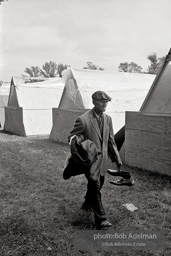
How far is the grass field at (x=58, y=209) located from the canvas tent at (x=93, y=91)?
419 centimetres

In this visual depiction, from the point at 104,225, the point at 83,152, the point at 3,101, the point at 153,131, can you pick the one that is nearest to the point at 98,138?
the point at 83,152

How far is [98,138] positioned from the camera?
429 cm

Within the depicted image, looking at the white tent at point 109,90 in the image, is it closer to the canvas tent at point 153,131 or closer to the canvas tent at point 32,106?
the canvas tent at point 32,106

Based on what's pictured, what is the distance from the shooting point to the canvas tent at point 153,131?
702cm

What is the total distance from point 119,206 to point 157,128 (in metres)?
2.75

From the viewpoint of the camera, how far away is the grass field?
147 inches

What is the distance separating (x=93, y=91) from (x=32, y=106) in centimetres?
485

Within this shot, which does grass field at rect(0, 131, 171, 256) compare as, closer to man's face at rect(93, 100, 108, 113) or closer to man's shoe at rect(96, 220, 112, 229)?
man's shoe at rect(96, 220, 112, 229)

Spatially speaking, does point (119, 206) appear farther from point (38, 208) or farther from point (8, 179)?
point (8, 179)

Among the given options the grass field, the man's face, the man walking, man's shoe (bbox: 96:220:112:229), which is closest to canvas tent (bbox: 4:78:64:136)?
the grass field

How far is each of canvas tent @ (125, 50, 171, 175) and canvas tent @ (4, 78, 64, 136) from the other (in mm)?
8467

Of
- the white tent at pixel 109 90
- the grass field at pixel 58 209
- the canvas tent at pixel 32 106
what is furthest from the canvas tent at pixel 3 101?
the grass field at pixel 58 209

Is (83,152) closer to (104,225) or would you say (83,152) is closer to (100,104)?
(100,104)

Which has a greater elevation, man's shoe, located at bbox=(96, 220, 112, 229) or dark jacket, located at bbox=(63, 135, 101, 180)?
dark jacket, located at bbox=(63, 135, 101, 180)
